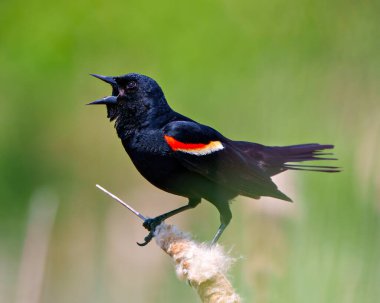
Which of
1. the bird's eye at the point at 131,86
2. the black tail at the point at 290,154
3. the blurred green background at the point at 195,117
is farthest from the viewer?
the black tail at the point at 290,154

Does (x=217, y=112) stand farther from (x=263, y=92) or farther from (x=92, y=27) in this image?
(x=263, y=92)

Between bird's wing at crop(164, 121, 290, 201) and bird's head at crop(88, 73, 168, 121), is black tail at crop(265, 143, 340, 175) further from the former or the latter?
bird's head at crop(88, 73, 168, 121)

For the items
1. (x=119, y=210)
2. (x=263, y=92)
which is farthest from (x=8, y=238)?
(x=263, y=92)

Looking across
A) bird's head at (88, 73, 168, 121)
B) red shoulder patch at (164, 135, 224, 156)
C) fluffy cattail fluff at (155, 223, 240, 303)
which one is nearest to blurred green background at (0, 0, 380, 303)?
fluffy cattail fluff at (155, 223, 240, 303)

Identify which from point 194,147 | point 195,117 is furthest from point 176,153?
point 195,117

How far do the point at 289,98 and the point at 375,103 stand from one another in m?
0.23

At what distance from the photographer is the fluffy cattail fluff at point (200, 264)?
1304mm

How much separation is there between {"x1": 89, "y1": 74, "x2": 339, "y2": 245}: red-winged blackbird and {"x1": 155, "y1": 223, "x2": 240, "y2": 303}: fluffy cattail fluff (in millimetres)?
762

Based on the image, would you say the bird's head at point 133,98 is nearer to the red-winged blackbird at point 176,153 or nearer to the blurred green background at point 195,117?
the red-winged blackbird at point 176,153

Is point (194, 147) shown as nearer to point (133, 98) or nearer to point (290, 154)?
point (133, 98)

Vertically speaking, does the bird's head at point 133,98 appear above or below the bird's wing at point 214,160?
above

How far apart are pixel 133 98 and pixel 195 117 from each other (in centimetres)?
230

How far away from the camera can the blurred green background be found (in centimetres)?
169

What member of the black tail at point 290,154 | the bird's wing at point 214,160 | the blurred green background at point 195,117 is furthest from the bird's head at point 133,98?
the black tail at point 290,154
